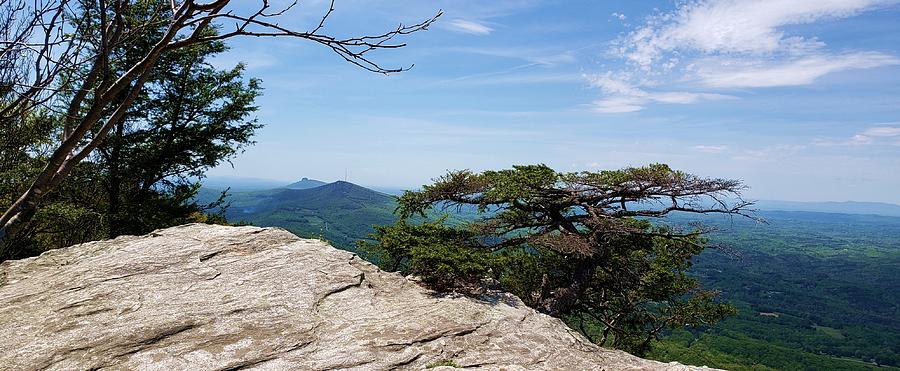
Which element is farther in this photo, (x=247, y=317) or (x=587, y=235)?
(x=587, y=235)

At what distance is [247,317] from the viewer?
26.8ft

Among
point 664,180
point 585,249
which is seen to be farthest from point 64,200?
point 664,180

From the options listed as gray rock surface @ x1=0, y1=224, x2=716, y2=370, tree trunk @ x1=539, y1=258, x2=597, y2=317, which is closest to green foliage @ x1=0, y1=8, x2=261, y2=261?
gray rock surface @ x1=0, y1=224, x2=716, y2=370

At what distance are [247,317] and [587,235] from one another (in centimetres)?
1398

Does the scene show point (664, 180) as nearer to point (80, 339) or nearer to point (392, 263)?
point (392, 263)

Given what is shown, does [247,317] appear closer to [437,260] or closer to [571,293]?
[437,260]

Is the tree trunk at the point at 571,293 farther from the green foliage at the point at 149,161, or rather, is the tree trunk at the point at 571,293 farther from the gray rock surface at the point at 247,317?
the green foliage at the point at 149,161

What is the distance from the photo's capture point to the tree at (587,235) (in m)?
17.8

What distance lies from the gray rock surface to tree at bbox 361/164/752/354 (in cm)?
489

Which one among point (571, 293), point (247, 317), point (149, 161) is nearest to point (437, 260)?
point (247, 317)

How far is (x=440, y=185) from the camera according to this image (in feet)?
66.7

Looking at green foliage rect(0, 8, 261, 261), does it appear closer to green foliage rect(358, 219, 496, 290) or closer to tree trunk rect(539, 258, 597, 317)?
green foliage rect(358, 219, 496, 290)

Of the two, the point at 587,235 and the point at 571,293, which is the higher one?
the point at 587,235

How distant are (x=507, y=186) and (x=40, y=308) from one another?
14.2m
